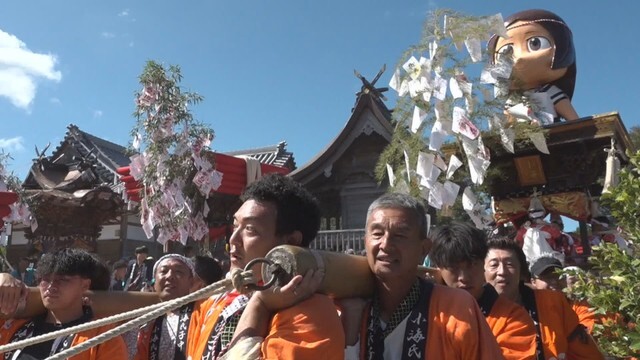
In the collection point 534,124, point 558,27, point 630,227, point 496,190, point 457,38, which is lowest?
point 630,227

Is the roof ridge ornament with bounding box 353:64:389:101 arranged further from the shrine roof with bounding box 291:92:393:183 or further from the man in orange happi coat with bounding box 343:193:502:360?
the man in orange happi coat with bounding box 343:193:502:360

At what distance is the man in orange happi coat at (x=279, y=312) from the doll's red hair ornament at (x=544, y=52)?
623cm

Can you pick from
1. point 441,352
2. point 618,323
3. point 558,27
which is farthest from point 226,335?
point 558,27

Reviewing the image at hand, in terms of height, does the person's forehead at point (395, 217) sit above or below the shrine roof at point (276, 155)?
below

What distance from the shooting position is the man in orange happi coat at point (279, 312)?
58.2 inches

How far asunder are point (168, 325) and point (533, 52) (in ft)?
21.4

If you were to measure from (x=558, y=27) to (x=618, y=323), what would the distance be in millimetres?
5942

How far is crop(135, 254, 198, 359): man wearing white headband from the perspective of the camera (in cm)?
303

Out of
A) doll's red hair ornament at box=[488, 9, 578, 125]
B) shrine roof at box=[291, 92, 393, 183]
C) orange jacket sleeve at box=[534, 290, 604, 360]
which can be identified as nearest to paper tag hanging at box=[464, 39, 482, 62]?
doll's red hair ornament at box=[488, 9, 578, 125]

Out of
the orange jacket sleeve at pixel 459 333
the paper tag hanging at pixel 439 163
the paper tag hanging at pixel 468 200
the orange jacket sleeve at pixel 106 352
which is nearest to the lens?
the orange jacket sleeve at pixel 459 333

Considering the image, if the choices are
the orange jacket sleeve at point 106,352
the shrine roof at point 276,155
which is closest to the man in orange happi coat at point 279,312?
the orange jacket sleeve at point 106,352

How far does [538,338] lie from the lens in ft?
9.16

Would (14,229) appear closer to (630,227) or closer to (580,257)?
(580,257)

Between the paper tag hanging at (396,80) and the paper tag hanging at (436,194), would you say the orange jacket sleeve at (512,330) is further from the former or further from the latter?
the paper tag hanging at (396,80)
